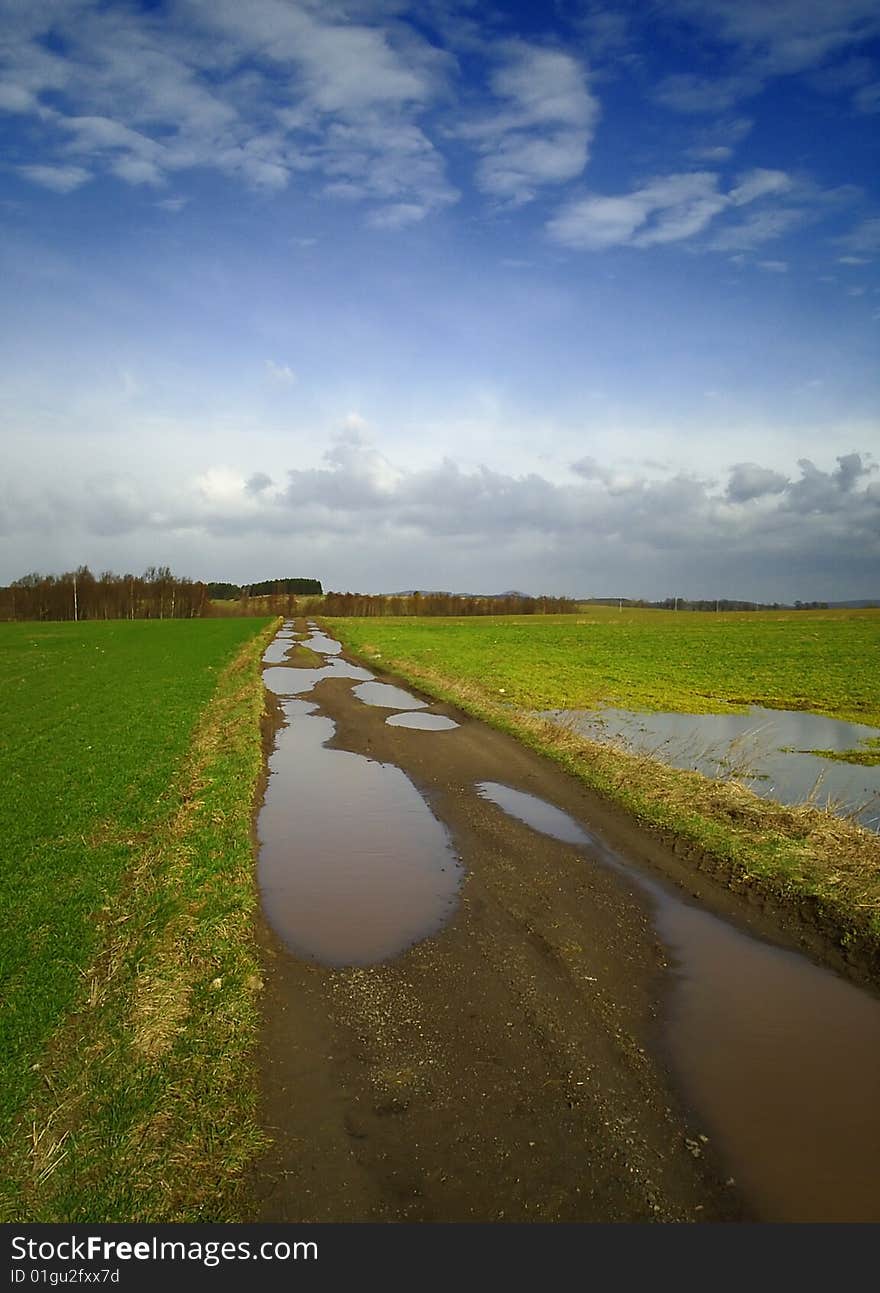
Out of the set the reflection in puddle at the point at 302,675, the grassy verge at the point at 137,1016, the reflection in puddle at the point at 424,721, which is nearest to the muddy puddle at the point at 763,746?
the reflection in puddle at the point at 424,721

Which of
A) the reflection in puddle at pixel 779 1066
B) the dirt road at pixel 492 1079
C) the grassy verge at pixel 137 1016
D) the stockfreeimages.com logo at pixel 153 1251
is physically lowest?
the stockfreeimages.com logo at pixel 153 1251

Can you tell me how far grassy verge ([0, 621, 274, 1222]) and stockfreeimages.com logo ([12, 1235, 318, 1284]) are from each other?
0.12 meters

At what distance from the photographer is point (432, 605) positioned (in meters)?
160

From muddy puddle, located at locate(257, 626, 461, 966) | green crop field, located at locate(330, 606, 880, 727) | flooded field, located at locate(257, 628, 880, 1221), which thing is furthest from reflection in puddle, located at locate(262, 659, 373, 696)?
flooded field, located at locate(257, 628, 880, 1221)

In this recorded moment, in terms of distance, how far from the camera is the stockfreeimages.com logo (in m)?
3.97

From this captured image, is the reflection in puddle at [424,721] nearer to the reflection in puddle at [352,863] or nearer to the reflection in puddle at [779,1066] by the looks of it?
the reflection in puddle at [352,863]

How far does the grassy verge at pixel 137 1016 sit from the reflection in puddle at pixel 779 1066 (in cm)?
374

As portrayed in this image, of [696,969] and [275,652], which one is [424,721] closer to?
[696,969]

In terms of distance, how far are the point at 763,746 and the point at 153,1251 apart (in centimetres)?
1874

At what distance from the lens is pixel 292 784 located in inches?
583

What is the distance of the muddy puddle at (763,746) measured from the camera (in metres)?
14.5

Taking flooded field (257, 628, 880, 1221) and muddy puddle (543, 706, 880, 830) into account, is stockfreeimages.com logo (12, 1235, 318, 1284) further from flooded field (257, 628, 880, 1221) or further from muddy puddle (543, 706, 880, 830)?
muddy puddle (543, 706, 880, 830)

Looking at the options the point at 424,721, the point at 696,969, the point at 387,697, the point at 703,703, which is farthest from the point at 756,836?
the point at 387,697

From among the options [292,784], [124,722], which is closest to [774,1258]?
[292,784]
